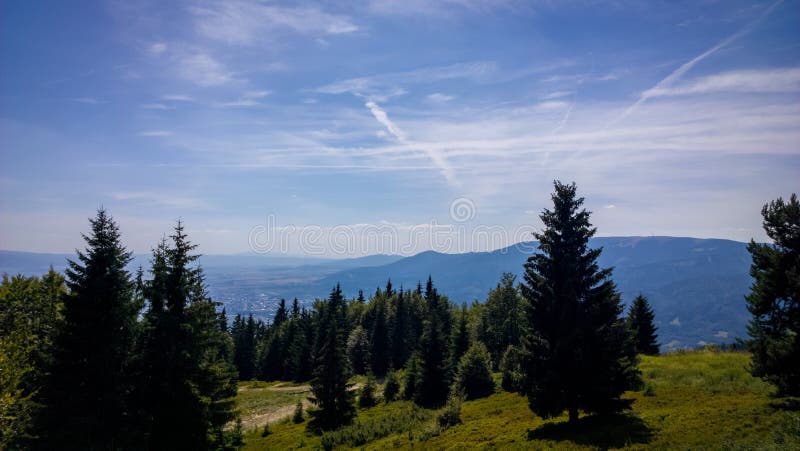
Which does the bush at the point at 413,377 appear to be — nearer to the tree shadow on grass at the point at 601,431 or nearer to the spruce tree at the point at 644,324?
the tree shadow on grass at the point at 601,431

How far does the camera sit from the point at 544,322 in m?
23.3

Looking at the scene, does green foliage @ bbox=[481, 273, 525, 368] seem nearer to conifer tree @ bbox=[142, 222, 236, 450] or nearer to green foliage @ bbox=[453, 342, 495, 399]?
green foliage @ bbox=[453, 342, 495, 399]

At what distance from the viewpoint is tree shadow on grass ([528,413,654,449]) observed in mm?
17891

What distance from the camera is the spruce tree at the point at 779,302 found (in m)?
17.5

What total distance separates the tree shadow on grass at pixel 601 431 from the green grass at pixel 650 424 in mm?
43

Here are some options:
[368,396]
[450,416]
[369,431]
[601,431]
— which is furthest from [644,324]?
[601,431]

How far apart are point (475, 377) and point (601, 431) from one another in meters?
27.9

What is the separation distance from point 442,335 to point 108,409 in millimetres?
36680

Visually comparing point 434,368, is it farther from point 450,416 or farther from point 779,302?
point 779,302

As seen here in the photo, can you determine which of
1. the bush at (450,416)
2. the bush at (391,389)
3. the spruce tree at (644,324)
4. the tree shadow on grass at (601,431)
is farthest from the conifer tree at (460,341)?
the tree shadow on grass at (601,431)

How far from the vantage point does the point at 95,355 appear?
21.2 metres

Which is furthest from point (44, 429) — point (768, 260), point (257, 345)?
point (257, 345)

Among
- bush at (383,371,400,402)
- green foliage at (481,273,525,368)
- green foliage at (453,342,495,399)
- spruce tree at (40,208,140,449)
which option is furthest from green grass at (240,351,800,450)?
green foliage at (481,273,525,368)

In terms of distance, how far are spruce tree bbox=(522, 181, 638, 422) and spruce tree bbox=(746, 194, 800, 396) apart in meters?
5.60
